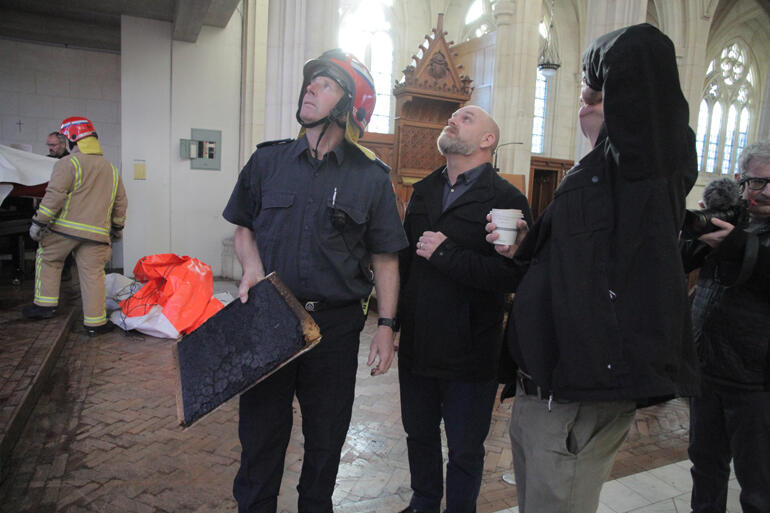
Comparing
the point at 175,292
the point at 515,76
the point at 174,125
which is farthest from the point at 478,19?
the point at 175,292

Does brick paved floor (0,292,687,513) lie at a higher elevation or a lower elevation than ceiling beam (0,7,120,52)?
lower

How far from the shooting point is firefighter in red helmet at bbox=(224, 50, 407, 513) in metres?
2.05

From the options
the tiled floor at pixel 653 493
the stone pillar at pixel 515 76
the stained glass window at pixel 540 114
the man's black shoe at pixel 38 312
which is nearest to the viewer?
the tiled floor at pixel 653 493

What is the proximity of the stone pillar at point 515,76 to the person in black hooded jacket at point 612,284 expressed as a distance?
911 cm

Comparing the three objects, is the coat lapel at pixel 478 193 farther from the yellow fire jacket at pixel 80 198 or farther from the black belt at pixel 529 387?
the yellow fire jacket at pixel 80 198

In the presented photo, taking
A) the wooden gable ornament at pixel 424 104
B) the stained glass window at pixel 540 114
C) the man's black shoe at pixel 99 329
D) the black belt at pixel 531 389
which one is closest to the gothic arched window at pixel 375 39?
the stained glass window at pixel 540 114

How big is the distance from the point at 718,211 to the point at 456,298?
3.75 feet

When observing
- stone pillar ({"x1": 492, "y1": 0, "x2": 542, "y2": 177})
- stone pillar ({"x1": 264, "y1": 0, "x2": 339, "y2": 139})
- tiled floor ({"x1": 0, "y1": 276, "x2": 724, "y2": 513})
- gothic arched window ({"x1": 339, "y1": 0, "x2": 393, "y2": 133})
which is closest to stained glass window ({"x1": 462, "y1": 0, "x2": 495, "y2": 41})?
gothic arched window ({"x1": 339, "y1": 0, "x2": 393, "y2": 133})

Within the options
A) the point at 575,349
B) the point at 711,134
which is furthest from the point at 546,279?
the point at 711,134

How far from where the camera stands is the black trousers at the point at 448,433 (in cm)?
236

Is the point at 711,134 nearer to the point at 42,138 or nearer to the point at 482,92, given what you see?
the point at 482,92

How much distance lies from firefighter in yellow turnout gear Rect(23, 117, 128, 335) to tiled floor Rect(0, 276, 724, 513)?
1.08m

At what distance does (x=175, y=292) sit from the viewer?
5664 mm

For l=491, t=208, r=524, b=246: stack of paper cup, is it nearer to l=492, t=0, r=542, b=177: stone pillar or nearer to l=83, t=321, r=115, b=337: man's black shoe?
l=83, t=321, r=115, b=337: man's black shoe
